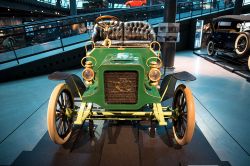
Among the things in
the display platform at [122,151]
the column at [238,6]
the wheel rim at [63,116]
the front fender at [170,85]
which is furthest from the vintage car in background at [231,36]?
the wheel rim at [63,116]

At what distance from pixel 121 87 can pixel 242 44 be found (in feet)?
20.1

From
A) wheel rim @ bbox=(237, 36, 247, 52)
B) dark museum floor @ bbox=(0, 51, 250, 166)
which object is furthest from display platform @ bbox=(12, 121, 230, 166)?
wheel rim @ bbox=(237, 36, 247, 52)

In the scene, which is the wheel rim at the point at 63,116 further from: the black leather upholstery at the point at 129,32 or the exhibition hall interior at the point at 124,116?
the black leather upholstery at the point at 129,32

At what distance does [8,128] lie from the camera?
3078mm

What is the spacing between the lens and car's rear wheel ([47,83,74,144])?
225 cm

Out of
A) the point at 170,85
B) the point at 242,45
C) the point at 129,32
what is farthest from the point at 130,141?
the point at 242,45

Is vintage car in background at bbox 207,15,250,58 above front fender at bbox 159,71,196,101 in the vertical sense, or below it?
above

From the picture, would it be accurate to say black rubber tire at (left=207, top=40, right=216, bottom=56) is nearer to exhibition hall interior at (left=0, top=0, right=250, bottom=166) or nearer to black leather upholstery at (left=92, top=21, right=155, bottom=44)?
exhibition hall interior at (left=0, top=0, right=250, bottom=166)

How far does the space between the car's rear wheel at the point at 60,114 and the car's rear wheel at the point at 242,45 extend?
6.09 m

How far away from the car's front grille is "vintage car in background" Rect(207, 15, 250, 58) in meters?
5.72

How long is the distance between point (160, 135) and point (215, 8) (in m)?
12.7

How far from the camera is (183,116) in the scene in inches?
101

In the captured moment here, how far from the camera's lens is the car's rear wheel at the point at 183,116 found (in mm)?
2262

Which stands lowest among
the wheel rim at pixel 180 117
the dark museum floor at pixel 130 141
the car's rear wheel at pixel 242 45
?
the dark museum floor at pixel 130 141
